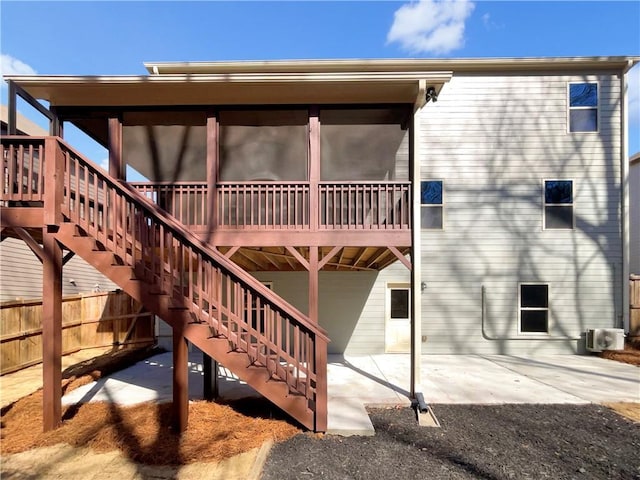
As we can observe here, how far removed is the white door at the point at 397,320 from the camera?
8.06m

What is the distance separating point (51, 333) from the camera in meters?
3.88

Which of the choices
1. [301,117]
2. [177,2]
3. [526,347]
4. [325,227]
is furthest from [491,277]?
[177,2]

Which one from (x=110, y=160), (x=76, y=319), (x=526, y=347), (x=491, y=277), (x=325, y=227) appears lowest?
(x=526, y=347)

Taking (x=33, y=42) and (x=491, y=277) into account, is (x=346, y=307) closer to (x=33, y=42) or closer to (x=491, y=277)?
(x=491, y=277)

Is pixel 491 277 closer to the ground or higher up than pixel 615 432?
higher up

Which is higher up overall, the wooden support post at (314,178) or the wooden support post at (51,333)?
the wooden support post at (314,178)

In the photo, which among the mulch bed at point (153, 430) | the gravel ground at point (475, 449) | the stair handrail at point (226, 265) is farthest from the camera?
the stair handrail at point (226, 265)

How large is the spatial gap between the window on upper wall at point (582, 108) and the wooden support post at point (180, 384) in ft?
31.6

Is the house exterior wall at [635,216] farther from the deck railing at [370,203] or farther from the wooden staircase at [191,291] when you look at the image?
the wooden staircase at [191,291]

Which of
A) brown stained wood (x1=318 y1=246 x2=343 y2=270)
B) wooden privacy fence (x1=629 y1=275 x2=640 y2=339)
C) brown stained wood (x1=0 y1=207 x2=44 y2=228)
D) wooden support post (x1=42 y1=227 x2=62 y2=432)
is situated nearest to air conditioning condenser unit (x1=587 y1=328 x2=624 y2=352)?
wooden privacy fence (x1=629 y1=275 x2=640 y2=339)

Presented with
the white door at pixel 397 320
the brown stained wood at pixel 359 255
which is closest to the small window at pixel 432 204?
the white door at pixel 397 320

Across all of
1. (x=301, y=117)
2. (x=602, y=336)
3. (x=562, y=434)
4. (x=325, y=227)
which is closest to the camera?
(x=562, y=434)

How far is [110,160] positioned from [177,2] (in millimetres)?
5037

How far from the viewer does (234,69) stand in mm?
7855
